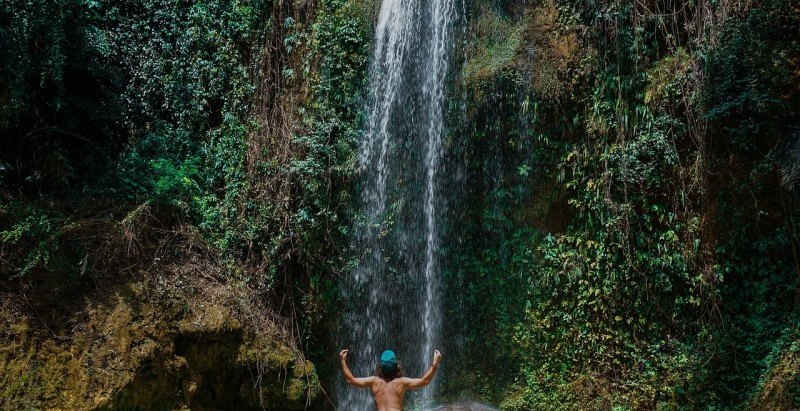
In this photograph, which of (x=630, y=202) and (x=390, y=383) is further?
(x=630, y=202)

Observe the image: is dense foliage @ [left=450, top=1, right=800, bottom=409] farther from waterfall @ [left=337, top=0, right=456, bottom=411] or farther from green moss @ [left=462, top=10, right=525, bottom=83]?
waterfall @ [left=337, top=0, right=456, bottom=411]

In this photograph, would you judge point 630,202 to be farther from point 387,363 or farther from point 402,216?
point 387,363

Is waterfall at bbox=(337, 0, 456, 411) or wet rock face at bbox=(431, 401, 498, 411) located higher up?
waterfall at bbox=(337, 0, 456, 411)

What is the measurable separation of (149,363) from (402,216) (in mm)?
3641

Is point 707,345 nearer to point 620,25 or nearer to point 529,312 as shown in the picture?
point 529,312

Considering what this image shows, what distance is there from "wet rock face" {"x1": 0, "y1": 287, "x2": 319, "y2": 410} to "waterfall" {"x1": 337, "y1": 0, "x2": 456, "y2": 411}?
1.20 metres

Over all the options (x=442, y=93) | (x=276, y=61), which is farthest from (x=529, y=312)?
(x=276, y=61)

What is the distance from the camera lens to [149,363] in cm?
632

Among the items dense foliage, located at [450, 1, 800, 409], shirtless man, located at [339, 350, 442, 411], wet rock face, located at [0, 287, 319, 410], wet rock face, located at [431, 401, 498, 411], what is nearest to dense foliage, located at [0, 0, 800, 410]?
dense foliage, located at [450, 1, 800, 409]

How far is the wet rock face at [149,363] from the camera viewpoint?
235 inches

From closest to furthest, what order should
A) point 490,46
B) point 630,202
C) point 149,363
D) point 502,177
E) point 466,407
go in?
point 149,363
point 630,202
point 466,407
point 502,177
point 490,46

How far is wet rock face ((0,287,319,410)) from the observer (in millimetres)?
5961

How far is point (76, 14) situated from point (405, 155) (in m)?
4.48

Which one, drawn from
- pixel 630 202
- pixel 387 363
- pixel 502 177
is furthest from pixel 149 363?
pixel 630 202
